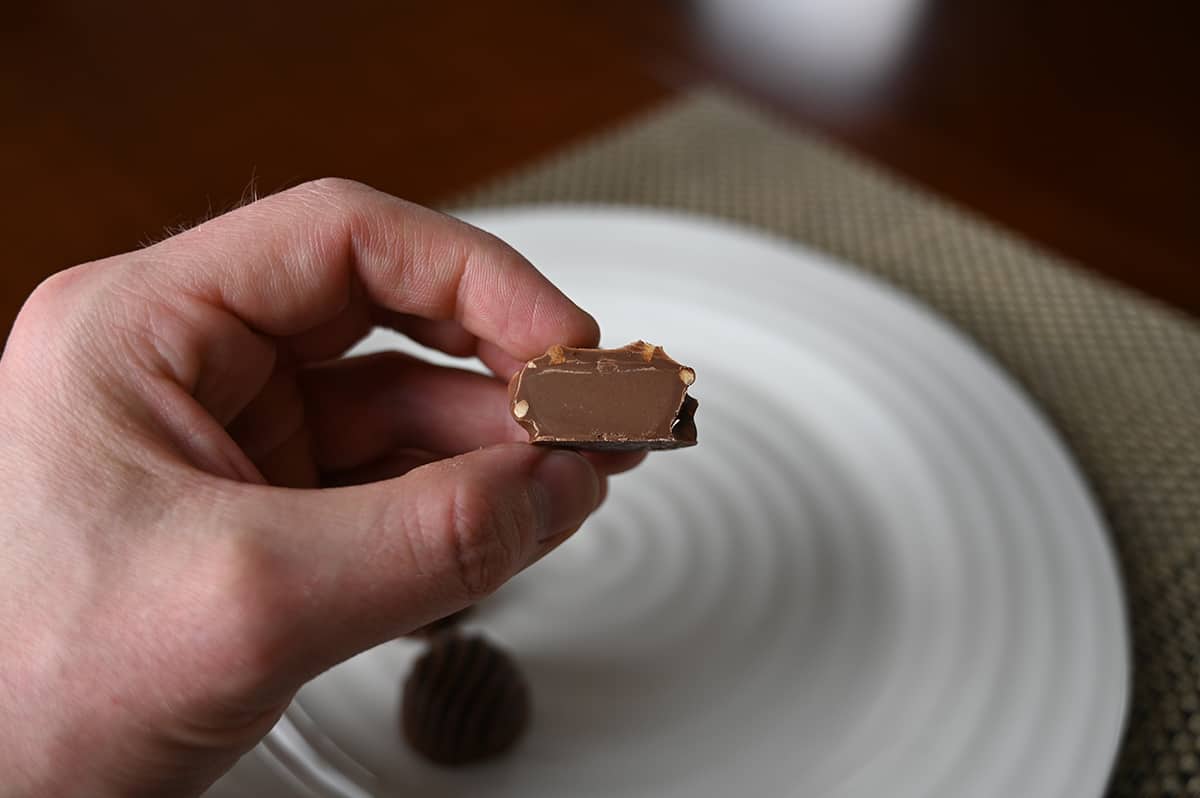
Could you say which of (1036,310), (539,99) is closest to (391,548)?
(1036,310)

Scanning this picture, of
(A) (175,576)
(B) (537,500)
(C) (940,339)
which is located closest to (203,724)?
(A) (175,576)

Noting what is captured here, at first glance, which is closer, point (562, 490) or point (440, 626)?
point (562, 490)

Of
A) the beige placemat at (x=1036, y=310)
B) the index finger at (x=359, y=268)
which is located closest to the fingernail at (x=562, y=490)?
the index finger at (x=359, y=268)

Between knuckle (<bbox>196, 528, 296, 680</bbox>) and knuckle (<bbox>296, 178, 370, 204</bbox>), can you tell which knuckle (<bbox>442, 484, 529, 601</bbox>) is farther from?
knuckle (<bbox>296, 178, 370, 204</bbox>)

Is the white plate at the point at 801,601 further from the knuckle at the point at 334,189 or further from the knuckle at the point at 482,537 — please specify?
the knuckle at the point at 334,189

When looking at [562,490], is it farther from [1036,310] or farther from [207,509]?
[1036,310]

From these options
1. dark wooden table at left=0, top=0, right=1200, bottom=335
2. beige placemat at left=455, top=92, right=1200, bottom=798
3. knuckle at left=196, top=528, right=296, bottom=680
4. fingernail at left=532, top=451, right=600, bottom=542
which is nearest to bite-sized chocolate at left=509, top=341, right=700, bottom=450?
fingernail at left=532, top=451, right=600, bottom=542
